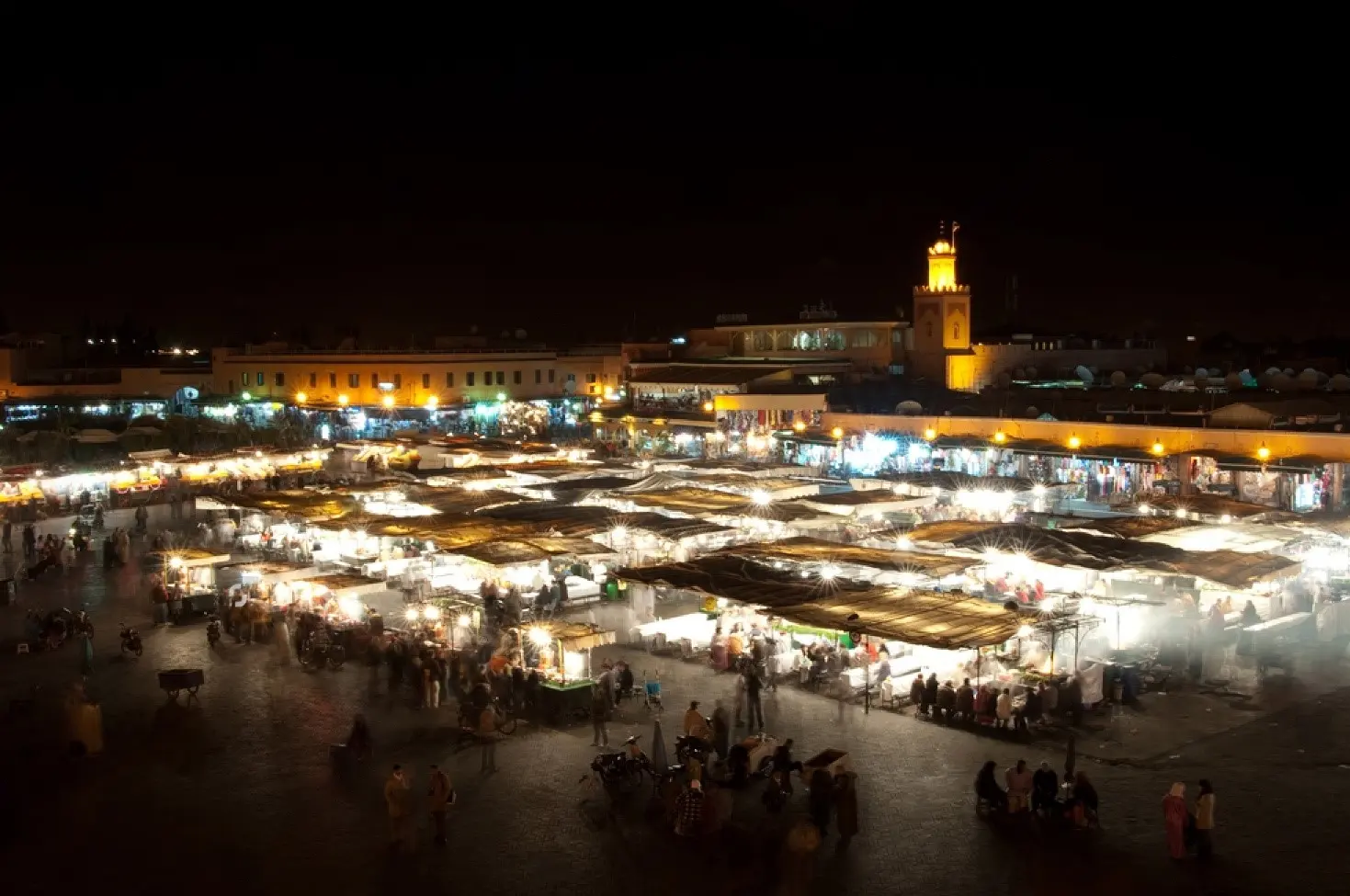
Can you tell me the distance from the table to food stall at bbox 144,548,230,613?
265 inches

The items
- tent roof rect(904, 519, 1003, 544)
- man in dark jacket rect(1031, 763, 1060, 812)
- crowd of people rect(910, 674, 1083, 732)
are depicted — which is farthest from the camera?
tent roof rect(904, 519, 1003, 544)

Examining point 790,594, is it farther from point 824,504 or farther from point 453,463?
point 453,463

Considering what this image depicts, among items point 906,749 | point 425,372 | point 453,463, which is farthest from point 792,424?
point 906,749

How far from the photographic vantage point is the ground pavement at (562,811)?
8.11 meters

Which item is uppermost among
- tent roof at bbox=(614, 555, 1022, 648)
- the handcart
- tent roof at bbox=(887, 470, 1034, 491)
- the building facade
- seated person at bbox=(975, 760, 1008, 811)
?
the building facade

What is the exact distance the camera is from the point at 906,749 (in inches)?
414

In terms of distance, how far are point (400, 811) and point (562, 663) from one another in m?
3.69

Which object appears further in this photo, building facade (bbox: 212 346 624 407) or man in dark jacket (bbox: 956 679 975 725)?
building facade (bbox: 212 346 624 407)

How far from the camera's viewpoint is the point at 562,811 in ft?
30.5

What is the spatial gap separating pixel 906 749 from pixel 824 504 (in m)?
8.66

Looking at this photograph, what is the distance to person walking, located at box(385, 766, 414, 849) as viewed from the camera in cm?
865

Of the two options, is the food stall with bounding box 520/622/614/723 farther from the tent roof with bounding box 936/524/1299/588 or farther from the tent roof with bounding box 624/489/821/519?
the tent roof with bounding box 624/489/821/519

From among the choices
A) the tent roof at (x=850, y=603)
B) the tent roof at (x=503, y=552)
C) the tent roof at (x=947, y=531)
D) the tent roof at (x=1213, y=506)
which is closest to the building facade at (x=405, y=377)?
the tent roof at (x=503, y=552)

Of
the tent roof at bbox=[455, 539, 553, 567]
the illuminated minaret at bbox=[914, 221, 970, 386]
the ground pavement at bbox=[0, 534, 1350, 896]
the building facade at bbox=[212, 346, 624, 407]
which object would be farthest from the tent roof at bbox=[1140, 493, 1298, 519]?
the building facade at bbox=[212, 346, 624, 407]
